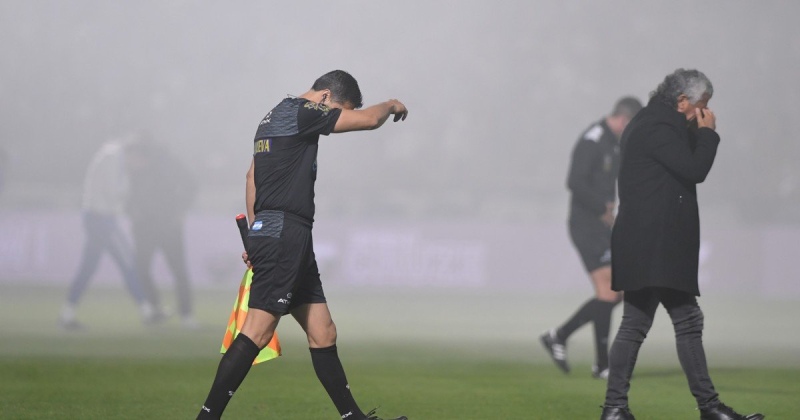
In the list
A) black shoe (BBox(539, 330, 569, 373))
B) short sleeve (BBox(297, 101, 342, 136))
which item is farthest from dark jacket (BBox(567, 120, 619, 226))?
short sleeve (BBox(297, 101, 342, 136))

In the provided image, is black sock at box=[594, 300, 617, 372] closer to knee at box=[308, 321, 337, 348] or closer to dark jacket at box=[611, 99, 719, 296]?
dark jacket at box=[611, 99, 719, 296]

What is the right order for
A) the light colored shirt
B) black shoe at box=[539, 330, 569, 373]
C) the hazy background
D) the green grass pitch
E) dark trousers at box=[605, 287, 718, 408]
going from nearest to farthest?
dark trousers at box=[605, 287, 718, 408] → the green grass pitch → black shoe at box=[539, 330, 569, 373] → the light colored shirt → the hazy background

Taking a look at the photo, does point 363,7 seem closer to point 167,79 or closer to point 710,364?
point 167,79

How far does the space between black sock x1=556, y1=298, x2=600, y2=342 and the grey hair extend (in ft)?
9.11

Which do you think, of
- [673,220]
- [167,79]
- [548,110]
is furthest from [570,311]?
[673,220]

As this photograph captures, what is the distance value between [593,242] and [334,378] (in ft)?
11.6

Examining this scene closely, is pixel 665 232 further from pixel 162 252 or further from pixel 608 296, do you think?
pixel 162 252

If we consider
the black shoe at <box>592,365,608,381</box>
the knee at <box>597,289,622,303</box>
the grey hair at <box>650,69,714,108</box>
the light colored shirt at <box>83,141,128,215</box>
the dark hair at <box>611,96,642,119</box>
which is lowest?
the black shoe at <box>592,365,608,381</box>

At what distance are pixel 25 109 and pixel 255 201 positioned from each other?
8.41 metres

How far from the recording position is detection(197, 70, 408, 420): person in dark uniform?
4.93 meters

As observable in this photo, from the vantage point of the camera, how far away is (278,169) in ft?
16.4

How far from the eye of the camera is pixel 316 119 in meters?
4.93

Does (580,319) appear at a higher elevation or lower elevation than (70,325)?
higher

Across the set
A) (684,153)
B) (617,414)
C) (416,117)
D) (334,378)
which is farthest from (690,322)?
(416,117)
